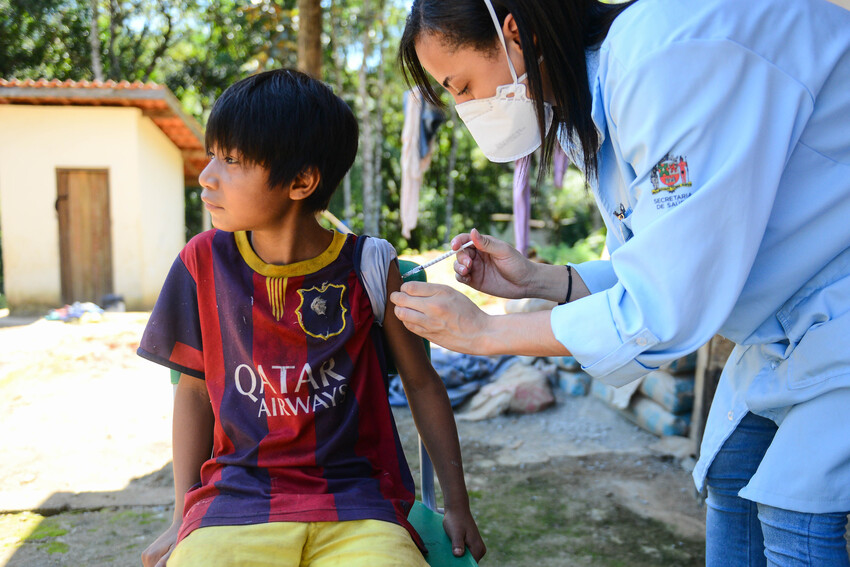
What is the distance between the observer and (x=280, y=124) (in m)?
1.45

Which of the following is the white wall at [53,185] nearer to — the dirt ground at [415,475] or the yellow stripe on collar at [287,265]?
the dirt ground at [415,475]

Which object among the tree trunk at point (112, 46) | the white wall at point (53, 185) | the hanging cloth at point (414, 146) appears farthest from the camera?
the tree trunk at point (112, 46)

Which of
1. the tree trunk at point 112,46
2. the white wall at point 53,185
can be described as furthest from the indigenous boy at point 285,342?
the tree trunk at point 112,46

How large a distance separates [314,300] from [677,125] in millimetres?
847

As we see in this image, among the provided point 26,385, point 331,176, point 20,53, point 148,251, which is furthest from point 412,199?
point 20,53

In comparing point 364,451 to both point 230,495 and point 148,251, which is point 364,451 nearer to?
point 230,495

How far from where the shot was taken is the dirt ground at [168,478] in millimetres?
2604

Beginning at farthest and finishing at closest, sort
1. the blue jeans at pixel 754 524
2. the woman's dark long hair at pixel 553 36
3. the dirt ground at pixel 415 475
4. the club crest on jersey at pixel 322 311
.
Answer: the dirt ground at pixel 415 475 → the club crest on jersey at pixel 322 311 → the woman's dark long hair at pixel 553 36 → the blue jeans at pixel 754 524

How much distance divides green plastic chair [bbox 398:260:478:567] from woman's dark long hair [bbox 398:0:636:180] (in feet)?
1.85

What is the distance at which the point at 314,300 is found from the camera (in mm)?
1496

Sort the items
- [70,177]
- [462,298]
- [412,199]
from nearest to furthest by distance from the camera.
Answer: [462,298] < [412,199] < [70,177]

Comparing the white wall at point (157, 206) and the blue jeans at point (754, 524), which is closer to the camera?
the blue jeans at point (754, 524)

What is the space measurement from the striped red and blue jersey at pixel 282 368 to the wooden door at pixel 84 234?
9024 millimetres

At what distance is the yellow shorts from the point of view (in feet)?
3.92
